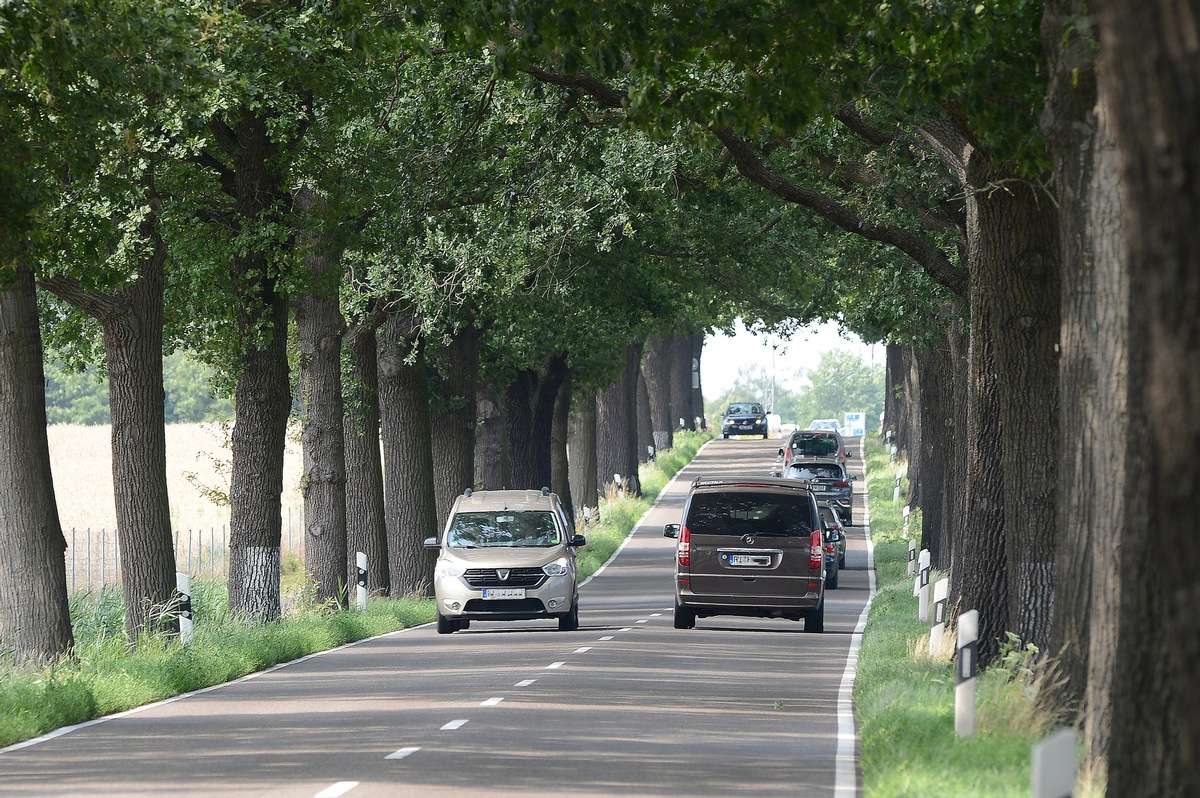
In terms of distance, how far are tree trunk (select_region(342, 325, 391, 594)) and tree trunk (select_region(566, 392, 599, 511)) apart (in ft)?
72.0

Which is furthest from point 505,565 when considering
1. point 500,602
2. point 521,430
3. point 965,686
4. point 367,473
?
point 521,430

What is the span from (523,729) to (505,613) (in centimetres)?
1194

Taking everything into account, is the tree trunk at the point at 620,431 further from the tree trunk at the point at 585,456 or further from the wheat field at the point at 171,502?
the wheat field at the point at 171,502

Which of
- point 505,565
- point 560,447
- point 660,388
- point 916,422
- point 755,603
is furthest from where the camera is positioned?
point 660,388

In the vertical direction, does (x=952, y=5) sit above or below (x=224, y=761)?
above

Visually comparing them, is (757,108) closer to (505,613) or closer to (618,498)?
(505,613)

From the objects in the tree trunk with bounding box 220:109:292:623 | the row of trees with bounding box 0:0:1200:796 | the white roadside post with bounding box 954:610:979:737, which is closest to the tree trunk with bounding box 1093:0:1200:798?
the row of trees with bounding box 0:0:1200:796

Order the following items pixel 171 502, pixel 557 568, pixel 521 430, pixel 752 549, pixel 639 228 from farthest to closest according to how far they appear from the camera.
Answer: pixel 171 502 < pixel 521 430 < pixel 639 228 < pixel 557 568 < pixel 752 549

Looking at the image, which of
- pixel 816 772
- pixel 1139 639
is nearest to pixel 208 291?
pixel 816 772

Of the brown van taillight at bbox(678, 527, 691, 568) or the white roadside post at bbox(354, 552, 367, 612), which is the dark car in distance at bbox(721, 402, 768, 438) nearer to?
the white roadside post at bbox(354, 552, 367, 612)

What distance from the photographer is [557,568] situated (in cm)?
2689

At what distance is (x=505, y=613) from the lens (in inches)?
1051

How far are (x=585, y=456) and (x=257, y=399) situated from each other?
33.4m

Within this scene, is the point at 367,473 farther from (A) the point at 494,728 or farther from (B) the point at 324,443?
(A) the point at 494,728
